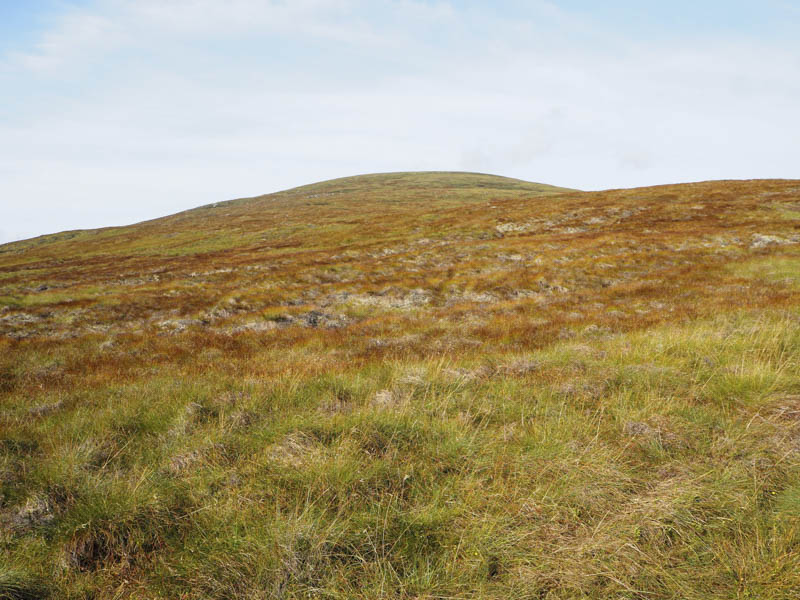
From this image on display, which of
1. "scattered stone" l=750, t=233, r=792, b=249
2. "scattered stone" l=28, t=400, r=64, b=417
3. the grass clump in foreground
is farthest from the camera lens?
"scattered stone" l=750, t=233, r=792, b=249

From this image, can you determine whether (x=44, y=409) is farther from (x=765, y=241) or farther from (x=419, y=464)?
(x=765, y=241)

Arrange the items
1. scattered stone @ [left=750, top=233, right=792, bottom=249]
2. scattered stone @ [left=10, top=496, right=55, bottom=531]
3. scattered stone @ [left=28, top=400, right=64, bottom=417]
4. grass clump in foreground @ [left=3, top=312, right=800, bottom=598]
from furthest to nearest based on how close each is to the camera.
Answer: scattered stone @ [left=750, top=233, right=792, bottom=249] → scattered stone @ [left=28, top=400, right=64, bottom=417] → scattered stone @ [left=10, top=496, right=55, bottom=531] → grass clump in foreground @ [left=3, top=312, right=800, bottom=598]

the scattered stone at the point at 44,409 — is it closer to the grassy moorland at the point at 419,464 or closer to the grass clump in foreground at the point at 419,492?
the grassy moorland at the point at 419,464

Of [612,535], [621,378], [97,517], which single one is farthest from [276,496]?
[621,378]

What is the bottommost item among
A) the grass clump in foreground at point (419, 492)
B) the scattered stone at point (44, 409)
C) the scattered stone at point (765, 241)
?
the grass clump in foreground at point (419, 492)

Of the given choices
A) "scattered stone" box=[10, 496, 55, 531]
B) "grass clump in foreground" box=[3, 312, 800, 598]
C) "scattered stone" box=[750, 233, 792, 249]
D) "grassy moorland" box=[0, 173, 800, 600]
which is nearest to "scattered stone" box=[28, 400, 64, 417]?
"grassy moorland" box=[0, 173, 800, 600]

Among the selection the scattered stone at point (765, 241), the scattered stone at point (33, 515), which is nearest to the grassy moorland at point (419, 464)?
the scattered stone at point (33, 515)

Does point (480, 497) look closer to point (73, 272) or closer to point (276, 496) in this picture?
point (276, 496)

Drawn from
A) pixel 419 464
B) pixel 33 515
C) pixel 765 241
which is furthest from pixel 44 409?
pixel 765 241

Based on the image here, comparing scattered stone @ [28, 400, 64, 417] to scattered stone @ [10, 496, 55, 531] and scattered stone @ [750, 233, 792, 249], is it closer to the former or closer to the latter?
scattered stone @ [10, 496, 55, 531]

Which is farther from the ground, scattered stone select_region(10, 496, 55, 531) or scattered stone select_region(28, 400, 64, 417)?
scattered stone select_region(28, 400, 64, 417)

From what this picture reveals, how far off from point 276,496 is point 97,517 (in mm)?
1484

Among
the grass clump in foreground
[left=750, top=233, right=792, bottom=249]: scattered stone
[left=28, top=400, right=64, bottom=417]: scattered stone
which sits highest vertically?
[left=750, top=233, right=792, bottom=249]: scattered stone

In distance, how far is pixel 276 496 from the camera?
3.47 metres
